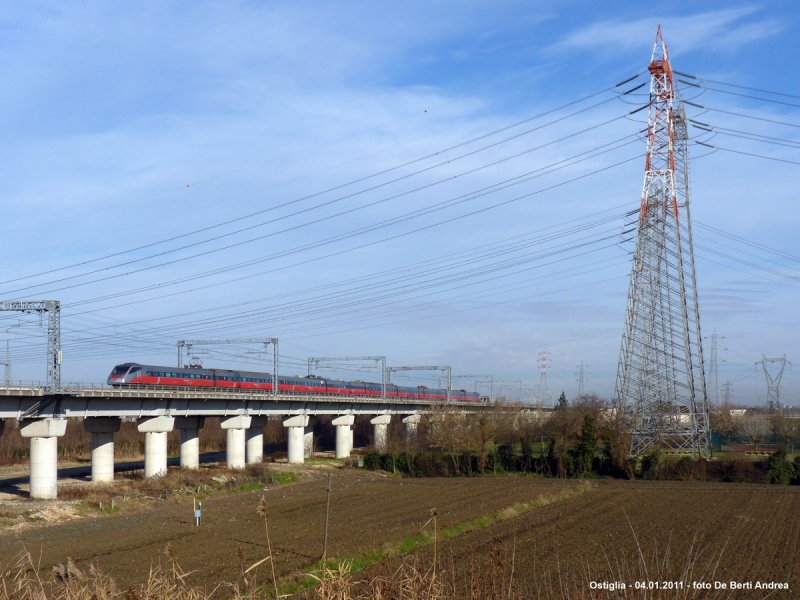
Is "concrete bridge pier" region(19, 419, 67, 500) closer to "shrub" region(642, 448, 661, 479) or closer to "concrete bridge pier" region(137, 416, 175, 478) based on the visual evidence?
"concrete bridge pier" region(137, 416, 175, 478)

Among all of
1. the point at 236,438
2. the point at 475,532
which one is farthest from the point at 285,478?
the point at 475,532

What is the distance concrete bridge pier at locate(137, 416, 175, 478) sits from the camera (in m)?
55.5

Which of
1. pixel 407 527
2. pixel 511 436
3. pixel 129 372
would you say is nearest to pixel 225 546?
pixel 407 527

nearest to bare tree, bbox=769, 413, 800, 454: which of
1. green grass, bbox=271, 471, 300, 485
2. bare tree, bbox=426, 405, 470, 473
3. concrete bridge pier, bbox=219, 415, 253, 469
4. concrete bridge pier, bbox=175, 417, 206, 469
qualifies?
bare tree, bbox=426, 405, 470, 473

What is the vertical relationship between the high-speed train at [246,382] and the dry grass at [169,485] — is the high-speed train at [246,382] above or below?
above

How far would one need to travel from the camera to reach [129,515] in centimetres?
4178

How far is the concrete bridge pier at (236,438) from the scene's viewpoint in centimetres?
6506

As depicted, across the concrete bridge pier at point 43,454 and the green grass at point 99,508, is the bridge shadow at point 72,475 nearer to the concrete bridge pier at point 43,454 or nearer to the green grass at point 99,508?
the concrete bridge pier at point 43,454

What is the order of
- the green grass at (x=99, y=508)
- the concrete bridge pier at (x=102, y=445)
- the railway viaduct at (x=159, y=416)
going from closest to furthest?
1. the green grass at (x=99, y=508)
2. the railway viaduct at (x=159, y=416)
3. the concrete bridge pier at (x=102, y=445)

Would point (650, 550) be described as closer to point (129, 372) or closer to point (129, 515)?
point (129, 515)

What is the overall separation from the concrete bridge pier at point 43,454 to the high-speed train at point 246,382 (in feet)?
44.1

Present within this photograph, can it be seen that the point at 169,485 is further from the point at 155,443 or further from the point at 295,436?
the point at 295,436

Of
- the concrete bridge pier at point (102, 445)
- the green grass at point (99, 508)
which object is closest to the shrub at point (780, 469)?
the green grass at point (99, 508)

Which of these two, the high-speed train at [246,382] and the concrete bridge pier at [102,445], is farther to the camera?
the high-speed train at [246,382]
